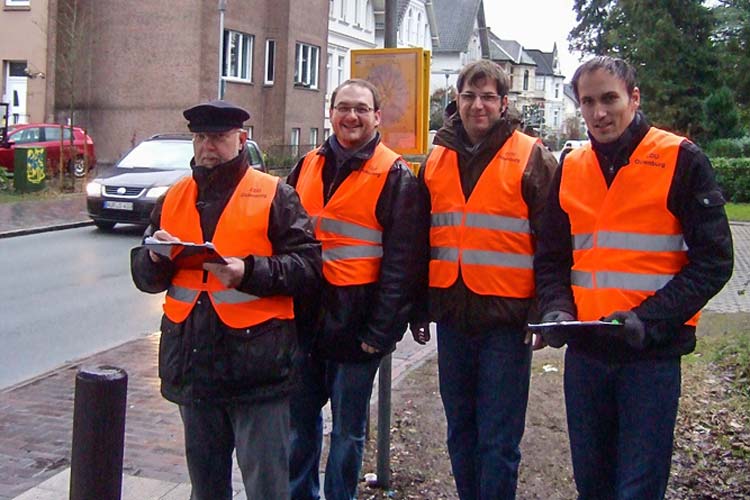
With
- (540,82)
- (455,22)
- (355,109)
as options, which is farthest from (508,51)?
(355,109)

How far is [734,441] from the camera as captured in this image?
5.28 meters

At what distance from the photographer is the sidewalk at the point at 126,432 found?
4.91 m

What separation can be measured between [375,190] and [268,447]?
1.18 metres

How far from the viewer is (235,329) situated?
3.41 metres

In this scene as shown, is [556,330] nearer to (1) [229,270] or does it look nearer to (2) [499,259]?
(2) [499,259]

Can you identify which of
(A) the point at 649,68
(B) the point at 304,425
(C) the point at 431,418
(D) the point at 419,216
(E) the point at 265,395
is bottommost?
(C) the point at 431,418

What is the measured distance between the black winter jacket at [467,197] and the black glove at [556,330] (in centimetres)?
37

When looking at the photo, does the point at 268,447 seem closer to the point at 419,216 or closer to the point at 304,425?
the point at 304,425

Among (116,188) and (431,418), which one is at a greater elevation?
(116,188)

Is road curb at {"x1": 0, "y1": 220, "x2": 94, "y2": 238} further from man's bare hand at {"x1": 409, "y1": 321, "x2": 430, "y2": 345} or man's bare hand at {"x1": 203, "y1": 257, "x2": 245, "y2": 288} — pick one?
man's bare hand at {"x1": 203, "y1": 257, "x2": 245, "y2": 288}

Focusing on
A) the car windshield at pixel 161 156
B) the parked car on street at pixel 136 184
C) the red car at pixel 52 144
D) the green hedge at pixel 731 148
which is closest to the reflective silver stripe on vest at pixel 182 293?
the parked car on street at pixel 136 184

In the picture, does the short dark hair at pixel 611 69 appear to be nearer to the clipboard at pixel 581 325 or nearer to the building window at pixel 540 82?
the clipboard at pixel 581 325

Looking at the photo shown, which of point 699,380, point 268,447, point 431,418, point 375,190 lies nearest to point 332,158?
point 375,190

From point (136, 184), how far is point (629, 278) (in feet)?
45.9
